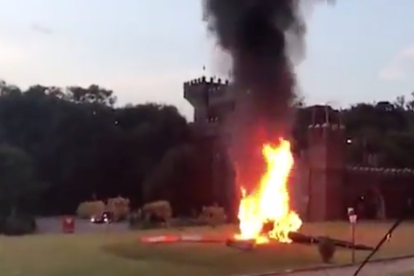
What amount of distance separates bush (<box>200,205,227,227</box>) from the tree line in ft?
17.9

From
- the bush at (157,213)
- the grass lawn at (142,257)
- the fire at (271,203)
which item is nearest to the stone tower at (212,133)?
the bush at (157,213)

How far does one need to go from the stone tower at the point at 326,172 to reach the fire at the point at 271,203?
10.3 meters

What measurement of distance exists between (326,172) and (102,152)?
47.3ft

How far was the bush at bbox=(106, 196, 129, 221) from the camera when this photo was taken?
1532 inches

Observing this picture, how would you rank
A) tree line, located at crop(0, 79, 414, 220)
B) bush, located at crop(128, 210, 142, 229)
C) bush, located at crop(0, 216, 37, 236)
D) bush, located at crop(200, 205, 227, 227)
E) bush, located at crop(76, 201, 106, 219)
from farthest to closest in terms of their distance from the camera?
1. tree line, located at crop(0, 79, 414, 220)
2. bush, located at crop(76, 201, 106, 219)
3. bush, located at crop(200, 205, 227, 227)
4. bush, located at crop(128, 210, 142, 229)
5. bush, located at crop(0, 216, 37, 236)

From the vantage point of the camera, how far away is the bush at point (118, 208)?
128 ft

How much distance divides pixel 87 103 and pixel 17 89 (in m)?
4.90

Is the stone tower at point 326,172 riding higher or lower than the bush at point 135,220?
higher

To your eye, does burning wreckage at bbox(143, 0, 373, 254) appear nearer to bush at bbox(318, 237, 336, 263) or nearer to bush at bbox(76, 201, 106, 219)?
bush at bbox(318, 237, 336, 263)

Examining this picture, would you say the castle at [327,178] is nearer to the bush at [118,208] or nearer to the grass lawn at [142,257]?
the bush at [118,208]

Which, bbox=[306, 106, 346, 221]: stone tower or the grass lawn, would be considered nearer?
the grass lawn

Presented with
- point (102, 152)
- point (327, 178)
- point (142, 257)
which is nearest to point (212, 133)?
point (102, 152)

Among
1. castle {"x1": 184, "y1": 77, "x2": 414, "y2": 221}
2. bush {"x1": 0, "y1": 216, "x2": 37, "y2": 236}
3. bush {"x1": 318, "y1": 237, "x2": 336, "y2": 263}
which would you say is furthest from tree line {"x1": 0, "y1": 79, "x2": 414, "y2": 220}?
bush {"x1": 318, "y1": 237, "x2": 336, "y2": 263}

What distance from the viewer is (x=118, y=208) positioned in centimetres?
3944
